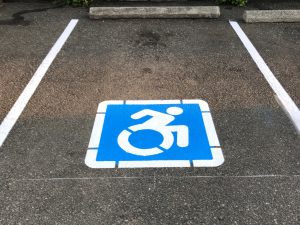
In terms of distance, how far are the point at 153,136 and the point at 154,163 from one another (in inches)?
18.9

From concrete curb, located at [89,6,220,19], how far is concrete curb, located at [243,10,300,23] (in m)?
0.71

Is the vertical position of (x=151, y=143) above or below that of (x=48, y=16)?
below

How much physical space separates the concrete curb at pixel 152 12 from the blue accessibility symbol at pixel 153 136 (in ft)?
12.3

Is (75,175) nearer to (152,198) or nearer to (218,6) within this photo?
(152,198)

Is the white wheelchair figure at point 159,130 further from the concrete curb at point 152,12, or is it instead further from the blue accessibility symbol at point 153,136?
the concrete curb at point 152,12

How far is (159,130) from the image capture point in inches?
180

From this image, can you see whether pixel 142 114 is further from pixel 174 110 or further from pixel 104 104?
pixel 104 104

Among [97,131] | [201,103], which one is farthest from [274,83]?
[97,131]

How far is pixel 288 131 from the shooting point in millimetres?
4641

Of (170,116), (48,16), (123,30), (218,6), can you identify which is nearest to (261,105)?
(170,116)

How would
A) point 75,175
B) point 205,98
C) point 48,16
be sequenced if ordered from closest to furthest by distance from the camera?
point 75,175, point 205,98, point 48,16

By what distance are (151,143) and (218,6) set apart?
584 cm

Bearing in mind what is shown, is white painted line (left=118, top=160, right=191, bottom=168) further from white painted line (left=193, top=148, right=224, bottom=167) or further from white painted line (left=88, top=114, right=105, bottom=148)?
white painted line (left=88, top=114, right=105, bottom=148)

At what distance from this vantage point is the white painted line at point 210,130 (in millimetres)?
4438
